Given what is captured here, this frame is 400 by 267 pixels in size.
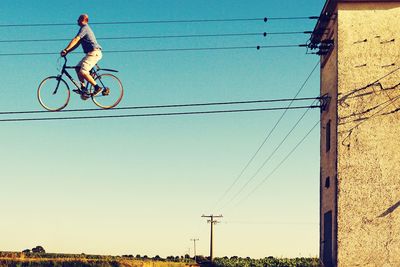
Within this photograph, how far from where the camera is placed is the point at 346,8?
25.7m

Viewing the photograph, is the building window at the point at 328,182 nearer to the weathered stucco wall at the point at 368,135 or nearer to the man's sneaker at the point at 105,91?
the weathered stucco wall at the point at 368,135

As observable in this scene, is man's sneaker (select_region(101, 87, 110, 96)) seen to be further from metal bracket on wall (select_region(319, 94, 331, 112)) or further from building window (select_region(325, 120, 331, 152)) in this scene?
building window (select_region(325, 120, 331, 152))

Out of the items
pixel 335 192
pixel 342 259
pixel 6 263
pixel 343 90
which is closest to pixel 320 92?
pixel 343 90

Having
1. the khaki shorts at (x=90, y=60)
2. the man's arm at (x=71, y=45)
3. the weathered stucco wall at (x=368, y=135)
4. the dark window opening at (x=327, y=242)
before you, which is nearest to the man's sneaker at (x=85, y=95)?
the khaki shorts at (x=90, y=60)

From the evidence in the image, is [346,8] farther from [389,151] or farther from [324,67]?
[389,151]

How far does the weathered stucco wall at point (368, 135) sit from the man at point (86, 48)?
1174cm

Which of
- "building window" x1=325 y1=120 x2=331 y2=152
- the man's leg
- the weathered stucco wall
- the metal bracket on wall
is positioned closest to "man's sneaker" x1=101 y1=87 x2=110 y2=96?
the man's leg

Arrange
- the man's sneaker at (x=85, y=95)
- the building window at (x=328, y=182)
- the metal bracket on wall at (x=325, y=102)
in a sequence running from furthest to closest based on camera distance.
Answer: the metal bracket on wall at (x=325, y=102)
the building window at (x=328, y=182)
the man's sneaker at (x=85, y=95)

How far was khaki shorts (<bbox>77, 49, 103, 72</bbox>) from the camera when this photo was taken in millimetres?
17438

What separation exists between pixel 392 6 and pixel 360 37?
6.41 ft

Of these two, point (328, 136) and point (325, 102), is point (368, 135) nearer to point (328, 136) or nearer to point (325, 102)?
point (328, 136)

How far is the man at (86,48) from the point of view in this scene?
17.1 meters

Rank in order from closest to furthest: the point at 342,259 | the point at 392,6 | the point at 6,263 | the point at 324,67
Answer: the point at 342,259, the point at 392,6, the point at 324,67, the point at 6,263

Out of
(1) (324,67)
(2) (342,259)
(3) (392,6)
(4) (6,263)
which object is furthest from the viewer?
(4) (6,263)
